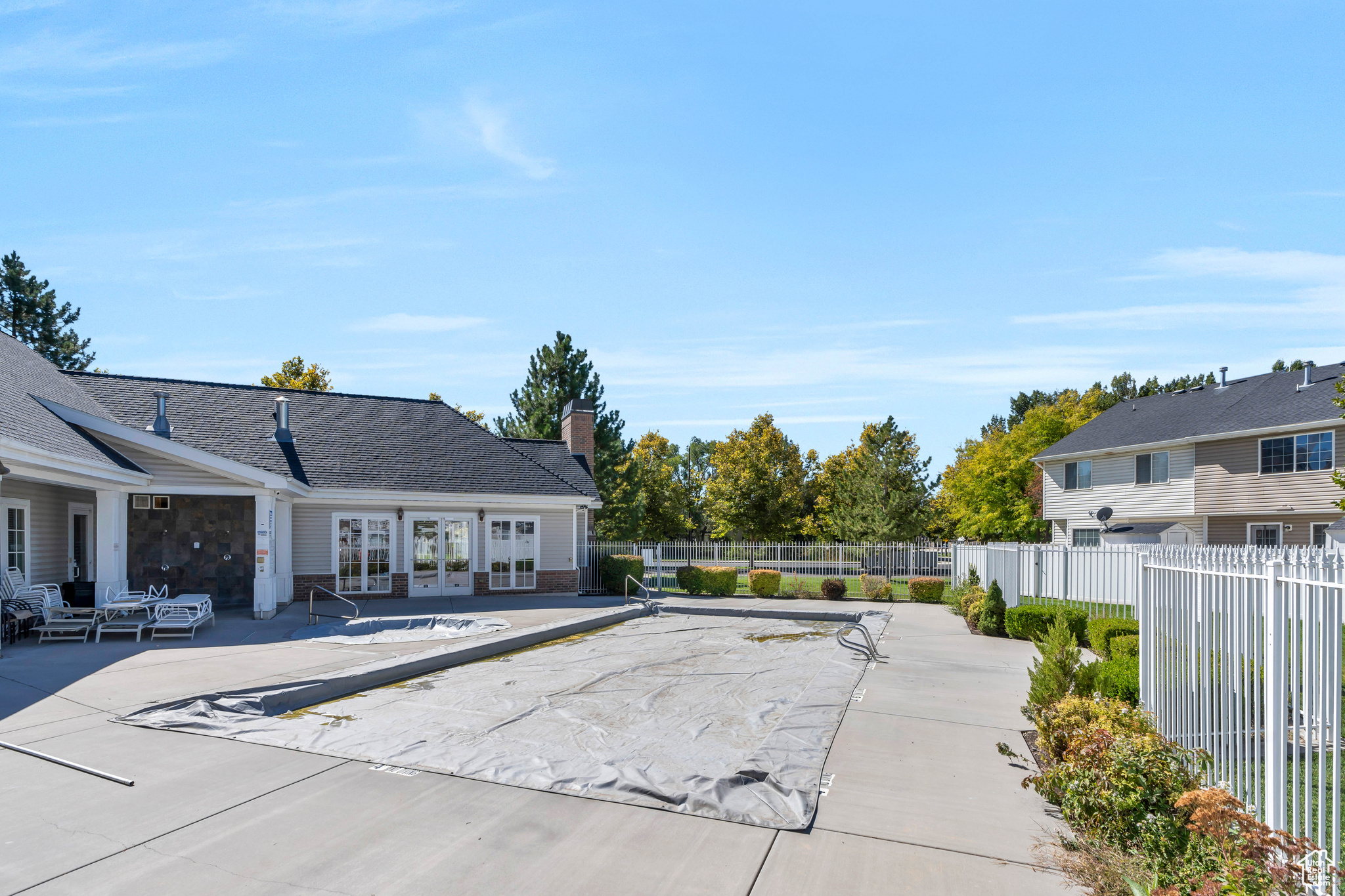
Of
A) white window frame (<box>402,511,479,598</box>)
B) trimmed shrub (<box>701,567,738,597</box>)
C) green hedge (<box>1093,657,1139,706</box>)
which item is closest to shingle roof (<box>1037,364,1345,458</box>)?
trimmed shrub (<box>701,567,738,597</box>)

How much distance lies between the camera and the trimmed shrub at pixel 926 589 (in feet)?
76.9

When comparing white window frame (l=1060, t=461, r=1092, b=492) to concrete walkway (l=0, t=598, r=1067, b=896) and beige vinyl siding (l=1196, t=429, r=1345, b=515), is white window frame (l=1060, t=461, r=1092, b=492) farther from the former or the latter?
concrete walkway (l=0, t=598, r=1067, b=896)

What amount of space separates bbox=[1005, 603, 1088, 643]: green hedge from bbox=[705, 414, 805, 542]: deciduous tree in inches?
827

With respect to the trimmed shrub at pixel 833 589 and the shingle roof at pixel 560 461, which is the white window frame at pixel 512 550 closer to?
the shingle roof at pixel 560 461

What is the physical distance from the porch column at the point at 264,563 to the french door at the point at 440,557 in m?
4.59

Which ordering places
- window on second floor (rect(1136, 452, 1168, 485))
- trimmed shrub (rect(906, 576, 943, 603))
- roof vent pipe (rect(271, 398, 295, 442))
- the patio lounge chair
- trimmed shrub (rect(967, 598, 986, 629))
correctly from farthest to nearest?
window on second floor (rect(1136, 452, 1168, 485)), trimmed shrub (rect(906, 576, 943, 603)), roof vent pipe (rect(271, 398, 295, 442)), trimmed shrub (rect(967, 598, 986, 629)), the patio lounge chair

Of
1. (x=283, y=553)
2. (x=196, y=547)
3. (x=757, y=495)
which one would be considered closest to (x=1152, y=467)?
(x=757, y=495)

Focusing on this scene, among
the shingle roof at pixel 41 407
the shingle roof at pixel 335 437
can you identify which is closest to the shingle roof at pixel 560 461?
the shingle roof at pixel 335 437

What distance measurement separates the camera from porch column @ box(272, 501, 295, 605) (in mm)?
18828

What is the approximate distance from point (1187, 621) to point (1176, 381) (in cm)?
7264

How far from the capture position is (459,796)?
6.11m

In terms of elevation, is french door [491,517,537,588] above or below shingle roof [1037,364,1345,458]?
below

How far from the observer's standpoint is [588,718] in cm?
862

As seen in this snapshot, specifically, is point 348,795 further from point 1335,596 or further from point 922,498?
point 922,498
